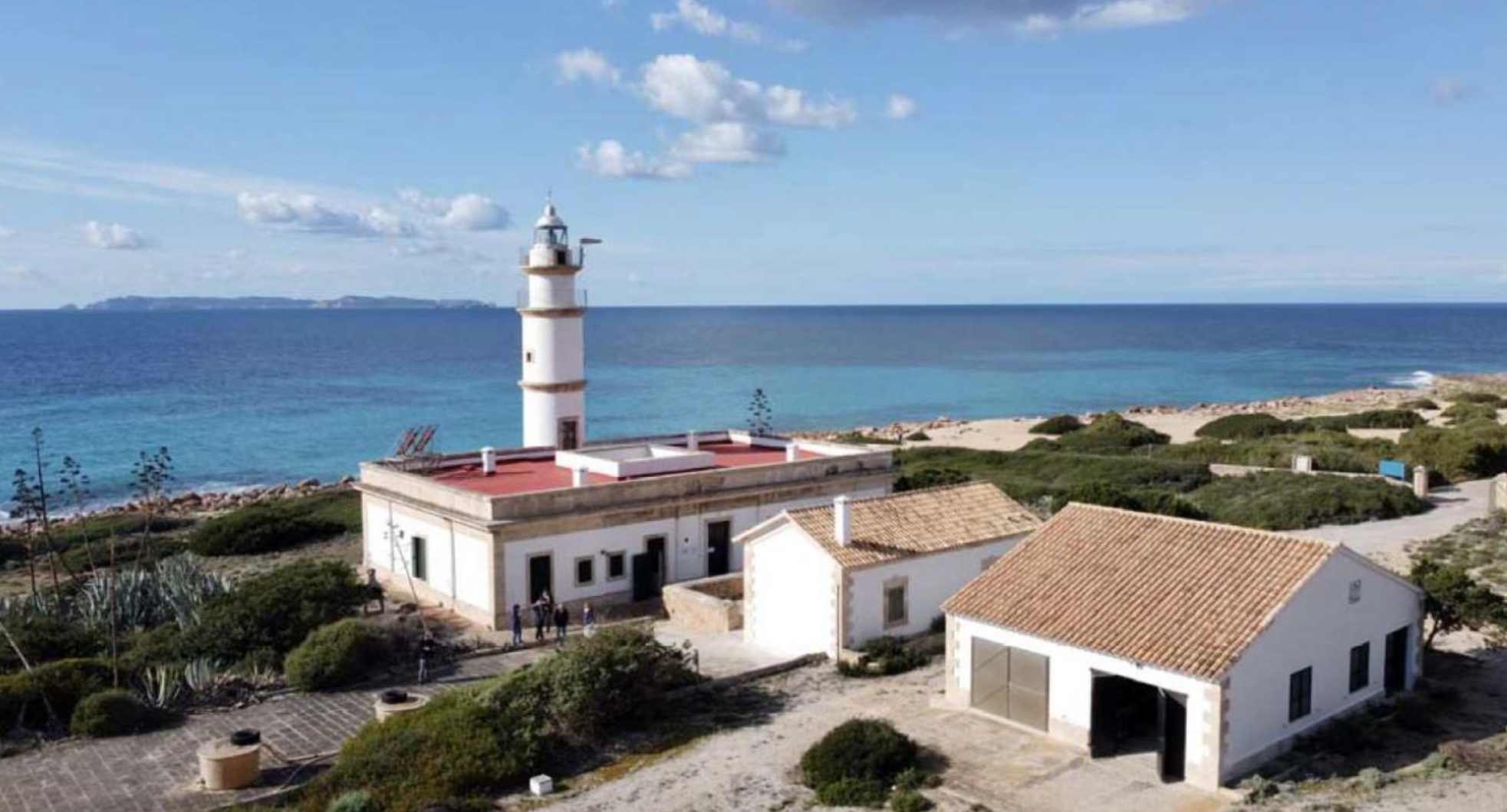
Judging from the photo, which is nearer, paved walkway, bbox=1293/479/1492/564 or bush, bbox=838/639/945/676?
bush, bbox=838/639/945/676

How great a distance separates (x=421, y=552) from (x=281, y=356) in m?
128

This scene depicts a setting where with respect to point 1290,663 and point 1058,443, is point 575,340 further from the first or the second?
point 1058,443

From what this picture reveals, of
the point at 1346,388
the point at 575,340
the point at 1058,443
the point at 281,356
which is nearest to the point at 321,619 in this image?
the point at 575,340

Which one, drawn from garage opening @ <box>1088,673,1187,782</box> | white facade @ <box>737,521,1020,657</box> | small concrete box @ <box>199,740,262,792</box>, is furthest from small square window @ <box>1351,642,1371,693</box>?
small concrete box @ <box>199,740,262,792</box>

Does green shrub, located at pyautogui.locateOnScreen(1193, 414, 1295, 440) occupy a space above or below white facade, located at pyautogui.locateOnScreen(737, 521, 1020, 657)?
below

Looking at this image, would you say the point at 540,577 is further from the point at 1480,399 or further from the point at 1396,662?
the point at 1480,399

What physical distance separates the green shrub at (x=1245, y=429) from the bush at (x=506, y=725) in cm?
4403

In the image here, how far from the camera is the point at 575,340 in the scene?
3056cm

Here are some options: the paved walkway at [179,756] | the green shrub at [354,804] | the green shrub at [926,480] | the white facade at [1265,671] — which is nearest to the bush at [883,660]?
the paved walkway at [179,756]

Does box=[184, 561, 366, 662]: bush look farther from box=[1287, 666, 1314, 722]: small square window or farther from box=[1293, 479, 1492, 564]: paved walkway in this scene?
box=[1293, 479, 1492, 564]: paved walkway

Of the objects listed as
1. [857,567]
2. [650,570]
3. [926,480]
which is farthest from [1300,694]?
[926,480]

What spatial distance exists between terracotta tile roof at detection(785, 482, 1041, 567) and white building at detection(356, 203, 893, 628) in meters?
3.92

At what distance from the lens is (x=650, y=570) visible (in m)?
24.5

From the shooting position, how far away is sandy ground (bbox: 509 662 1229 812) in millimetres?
13812
